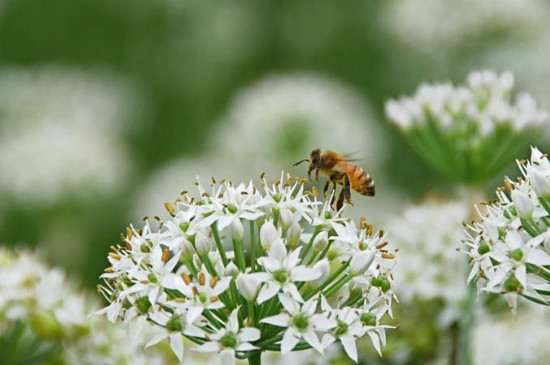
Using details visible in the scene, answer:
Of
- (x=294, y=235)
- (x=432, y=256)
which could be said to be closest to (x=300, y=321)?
(x=294, y=235)

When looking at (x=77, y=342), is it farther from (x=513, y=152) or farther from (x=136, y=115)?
(x=136, y=115)

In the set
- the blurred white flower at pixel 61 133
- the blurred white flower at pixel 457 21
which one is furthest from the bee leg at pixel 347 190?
the blurred white flower at pixel 457 21

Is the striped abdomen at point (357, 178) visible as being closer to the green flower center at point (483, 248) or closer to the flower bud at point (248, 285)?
the green flower center at point (483, 248)

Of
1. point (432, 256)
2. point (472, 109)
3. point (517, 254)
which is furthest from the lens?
point (472, 109)

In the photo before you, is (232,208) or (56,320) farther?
(56,320)

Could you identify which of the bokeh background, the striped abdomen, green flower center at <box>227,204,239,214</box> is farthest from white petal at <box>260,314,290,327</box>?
the bokeh background

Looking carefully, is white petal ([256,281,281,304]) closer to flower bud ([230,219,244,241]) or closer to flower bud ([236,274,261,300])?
flower bud ([236,274,261,300])

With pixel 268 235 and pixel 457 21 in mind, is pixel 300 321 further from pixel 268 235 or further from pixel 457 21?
pixel 457 21
